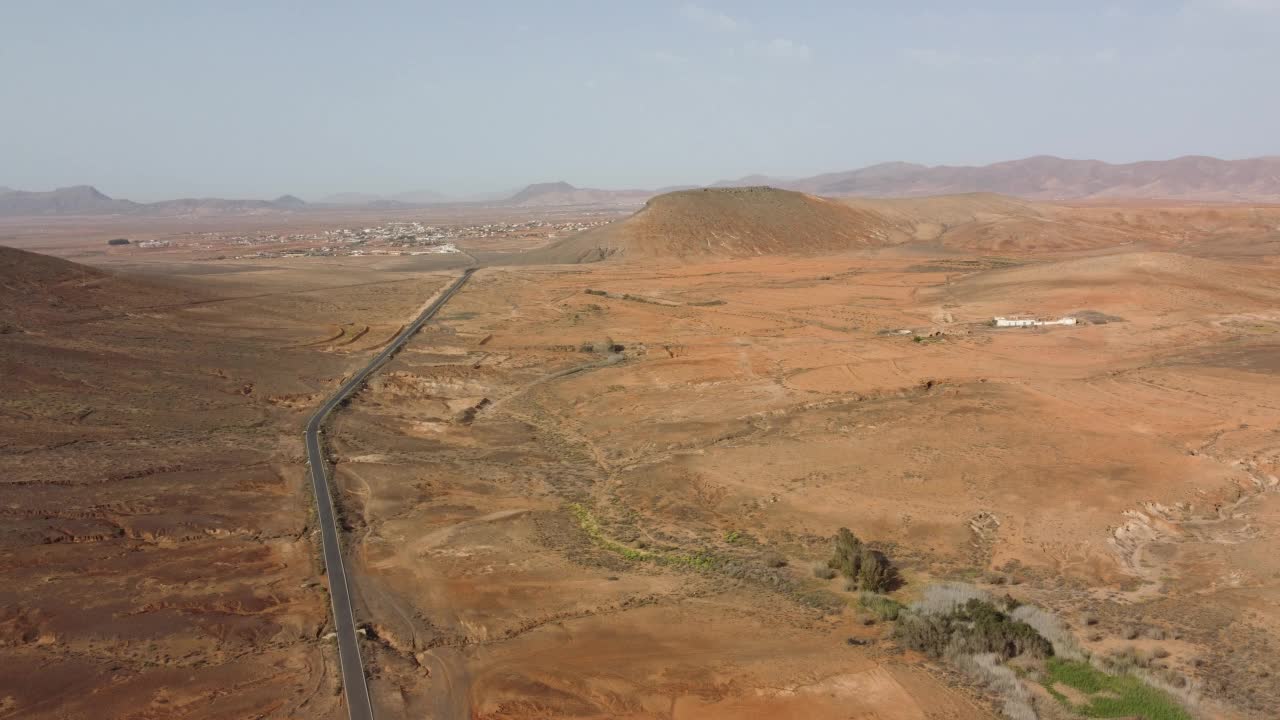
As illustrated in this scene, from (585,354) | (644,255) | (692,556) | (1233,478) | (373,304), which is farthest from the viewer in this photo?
(644,255)

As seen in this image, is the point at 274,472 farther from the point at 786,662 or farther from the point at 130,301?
the point at 130,301

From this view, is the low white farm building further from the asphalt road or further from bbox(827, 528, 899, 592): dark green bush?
the asphalt road

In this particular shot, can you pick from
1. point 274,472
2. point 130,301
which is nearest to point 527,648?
point 274,472

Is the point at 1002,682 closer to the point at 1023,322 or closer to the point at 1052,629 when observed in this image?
the point at 1052,629

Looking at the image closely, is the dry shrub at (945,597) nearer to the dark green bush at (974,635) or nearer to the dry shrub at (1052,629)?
the dark green bush at (974,635)

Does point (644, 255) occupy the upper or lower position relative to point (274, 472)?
upper

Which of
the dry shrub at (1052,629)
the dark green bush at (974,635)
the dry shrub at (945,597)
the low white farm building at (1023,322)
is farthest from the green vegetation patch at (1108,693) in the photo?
the low white farm building at (1023,322)
